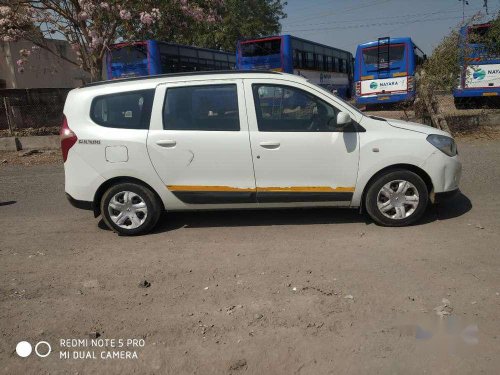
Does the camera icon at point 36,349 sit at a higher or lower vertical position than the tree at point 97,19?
lower

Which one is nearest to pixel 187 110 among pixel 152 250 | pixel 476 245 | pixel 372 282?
pixel 152 250

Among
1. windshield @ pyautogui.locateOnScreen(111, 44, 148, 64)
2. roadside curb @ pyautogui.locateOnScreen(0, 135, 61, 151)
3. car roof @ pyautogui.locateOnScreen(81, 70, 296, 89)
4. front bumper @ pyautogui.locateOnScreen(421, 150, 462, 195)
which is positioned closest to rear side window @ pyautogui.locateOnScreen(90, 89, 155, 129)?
car roof @ pyautogui.locateOnScreen(81, 70, 296, 89)

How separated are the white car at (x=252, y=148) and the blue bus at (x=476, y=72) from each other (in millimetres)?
7409

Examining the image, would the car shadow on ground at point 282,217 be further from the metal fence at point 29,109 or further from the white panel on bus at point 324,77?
the white panel on bus at point 324,77

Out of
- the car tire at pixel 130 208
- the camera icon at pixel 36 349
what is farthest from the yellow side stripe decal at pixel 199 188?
the camera icon at pixel 36 349

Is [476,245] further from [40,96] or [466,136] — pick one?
[40,96]

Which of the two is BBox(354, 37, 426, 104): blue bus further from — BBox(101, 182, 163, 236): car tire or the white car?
BBox(101, 182, 163, 236): car tire

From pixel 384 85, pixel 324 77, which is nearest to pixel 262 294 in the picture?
pixel 384 85

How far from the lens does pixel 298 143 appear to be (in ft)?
15.7

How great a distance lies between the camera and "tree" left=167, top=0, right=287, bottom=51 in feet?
99.4

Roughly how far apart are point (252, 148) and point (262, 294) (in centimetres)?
176

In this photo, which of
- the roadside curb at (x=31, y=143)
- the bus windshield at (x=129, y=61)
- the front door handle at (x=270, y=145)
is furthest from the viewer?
the bus windshield at (x=129, y=61)

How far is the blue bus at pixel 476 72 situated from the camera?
36.1 ft

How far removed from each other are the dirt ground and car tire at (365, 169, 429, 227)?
0.47ft
